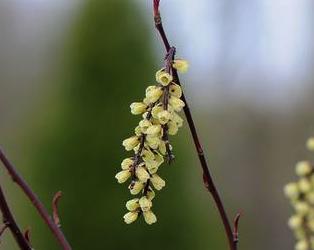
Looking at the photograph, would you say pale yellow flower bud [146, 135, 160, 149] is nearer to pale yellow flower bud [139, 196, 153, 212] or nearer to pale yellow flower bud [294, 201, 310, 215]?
pale yellow flower bud [139, 196, 153, 212]

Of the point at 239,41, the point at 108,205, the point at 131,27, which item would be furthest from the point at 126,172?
the point at 239,41

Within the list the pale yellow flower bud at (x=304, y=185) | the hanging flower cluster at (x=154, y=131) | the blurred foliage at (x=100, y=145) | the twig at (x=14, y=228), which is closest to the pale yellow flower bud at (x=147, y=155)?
the hanging flower cluster at (x=154, y=131)

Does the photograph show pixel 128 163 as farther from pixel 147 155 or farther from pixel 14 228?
pixel 14 228

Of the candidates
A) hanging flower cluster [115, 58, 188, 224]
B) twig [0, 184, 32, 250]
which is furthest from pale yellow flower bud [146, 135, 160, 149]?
twig [0, 184, 32, 250]

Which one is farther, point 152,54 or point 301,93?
point 301,93

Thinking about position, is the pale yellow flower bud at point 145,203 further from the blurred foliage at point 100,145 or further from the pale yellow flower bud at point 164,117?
the blurred foliage at point 100,145

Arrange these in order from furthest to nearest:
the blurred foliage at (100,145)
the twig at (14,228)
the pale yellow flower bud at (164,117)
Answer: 1. the blurred foliage at (100,145)
2. the twig at (14,228)
3. the pale yellow flower bud at (164,117)

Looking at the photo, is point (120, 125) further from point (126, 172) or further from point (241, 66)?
point (241, 66)
